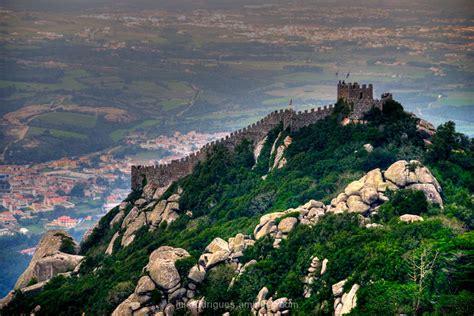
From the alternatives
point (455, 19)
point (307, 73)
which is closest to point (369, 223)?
point (455, 19)

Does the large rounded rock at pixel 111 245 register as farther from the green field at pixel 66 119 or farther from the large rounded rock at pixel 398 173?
the green field at pixel 66 119

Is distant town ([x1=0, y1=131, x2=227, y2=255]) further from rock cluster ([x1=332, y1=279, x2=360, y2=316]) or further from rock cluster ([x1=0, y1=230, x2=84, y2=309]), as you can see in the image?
rock cluster ([x1=332, y1=279, x2=360, y2=316])

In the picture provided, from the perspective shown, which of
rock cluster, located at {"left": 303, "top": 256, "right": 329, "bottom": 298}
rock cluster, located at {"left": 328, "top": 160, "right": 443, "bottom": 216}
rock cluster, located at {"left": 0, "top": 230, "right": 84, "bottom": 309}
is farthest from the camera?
rock cluster, located at {"left": 0, "top": 230, "right": 84, "bottom": 309}

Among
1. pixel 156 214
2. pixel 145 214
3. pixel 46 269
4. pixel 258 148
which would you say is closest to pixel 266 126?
pixel 258 148

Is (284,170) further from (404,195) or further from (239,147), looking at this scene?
(404,195)

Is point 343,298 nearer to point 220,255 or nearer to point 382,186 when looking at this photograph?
point 220,255

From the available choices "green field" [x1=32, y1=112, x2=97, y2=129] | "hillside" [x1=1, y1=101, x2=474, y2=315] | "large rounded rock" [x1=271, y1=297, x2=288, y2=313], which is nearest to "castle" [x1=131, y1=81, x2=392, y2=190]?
"hillside" [x1=1, y1=101, x2=474, y2=315]
